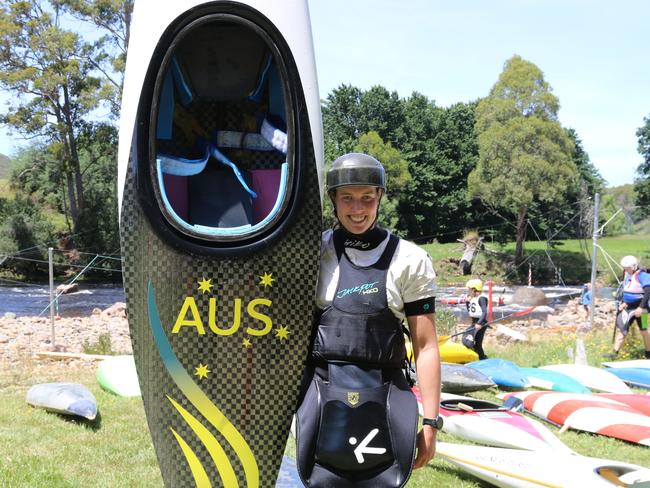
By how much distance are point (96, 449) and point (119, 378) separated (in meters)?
1.93

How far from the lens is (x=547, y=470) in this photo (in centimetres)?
431

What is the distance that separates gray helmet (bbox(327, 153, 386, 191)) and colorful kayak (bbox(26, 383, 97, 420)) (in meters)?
3.57

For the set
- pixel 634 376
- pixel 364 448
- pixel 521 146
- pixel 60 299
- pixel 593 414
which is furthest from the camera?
pixel 521 146

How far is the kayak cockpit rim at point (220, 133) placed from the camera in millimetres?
2369

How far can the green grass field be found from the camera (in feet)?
12.4

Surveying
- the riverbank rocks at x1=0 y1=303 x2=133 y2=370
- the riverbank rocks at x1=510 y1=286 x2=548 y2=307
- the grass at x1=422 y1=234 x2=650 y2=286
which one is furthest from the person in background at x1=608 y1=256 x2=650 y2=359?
the grass at x1=422 y1=234 x2=650 y2=286

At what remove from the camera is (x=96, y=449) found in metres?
4.35

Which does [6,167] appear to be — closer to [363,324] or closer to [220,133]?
[220,133]

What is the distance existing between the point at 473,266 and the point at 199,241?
2792 cm

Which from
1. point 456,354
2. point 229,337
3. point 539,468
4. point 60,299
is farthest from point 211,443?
point 60,299

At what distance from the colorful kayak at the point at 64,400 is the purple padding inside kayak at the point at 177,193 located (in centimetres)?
281

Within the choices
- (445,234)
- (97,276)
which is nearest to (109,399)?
(97,276)

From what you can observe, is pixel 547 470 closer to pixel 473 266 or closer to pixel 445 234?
pixel 473 266

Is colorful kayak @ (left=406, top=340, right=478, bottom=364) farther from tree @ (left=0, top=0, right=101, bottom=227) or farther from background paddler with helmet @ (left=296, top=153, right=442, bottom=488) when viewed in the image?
tree @ (left=0, top=0, right=101, bottom=227)
